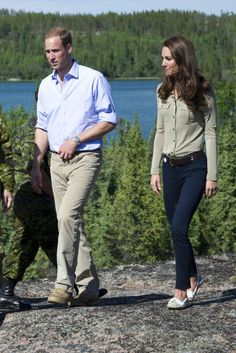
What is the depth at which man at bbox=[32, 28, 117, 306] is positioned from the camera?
6668 millimetres

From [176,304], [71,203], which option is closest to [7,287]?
[71,203]

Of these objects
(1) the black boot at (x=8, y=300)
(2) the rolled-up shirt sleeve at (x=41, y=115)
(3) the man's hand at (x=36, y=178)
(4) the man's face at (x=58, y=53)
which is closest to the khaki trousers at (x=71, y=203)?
(3) the man's hand at (x=36, y=178)

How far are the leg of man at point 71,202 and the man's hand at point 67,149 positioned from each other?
8 cm

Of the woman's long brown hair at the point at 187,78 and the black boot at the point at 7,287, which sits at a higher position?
the woman's long brown hair at the point at 187,78

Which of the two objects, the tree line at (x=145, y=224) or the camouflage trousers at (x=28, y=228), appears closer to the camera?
the camouflage trousers at (x=28, y=228)

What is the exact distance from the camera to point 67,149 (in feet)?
21.9

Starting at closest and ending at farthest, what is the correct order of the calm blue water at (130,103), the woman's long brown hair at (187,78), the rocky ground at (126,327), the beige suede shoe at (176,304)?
1. the rocky ground at (126,327)
2. the woman's long brown hair at (187,78)
3. the beige suede shoe at (176,304)
4. the calm blue water at (130,103)

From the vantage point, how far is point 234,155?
180 feet

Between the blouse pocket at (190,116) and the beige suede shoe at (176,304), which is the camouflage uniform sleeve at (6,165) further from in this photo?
the beige suede shoe at (176,304)

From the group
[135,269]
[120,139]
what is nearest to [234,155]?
[135,269]

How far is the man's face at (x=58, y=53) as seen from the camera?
6.50m

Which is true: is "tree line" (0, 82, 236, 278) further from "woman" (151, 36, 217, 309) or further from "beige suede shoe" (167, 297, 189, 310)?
"woman" (151, 36, 217, 309)

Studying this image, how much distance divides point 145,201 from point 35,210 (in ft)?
167

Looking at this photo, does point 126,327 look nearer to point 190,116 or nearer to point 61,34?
point 190,116
